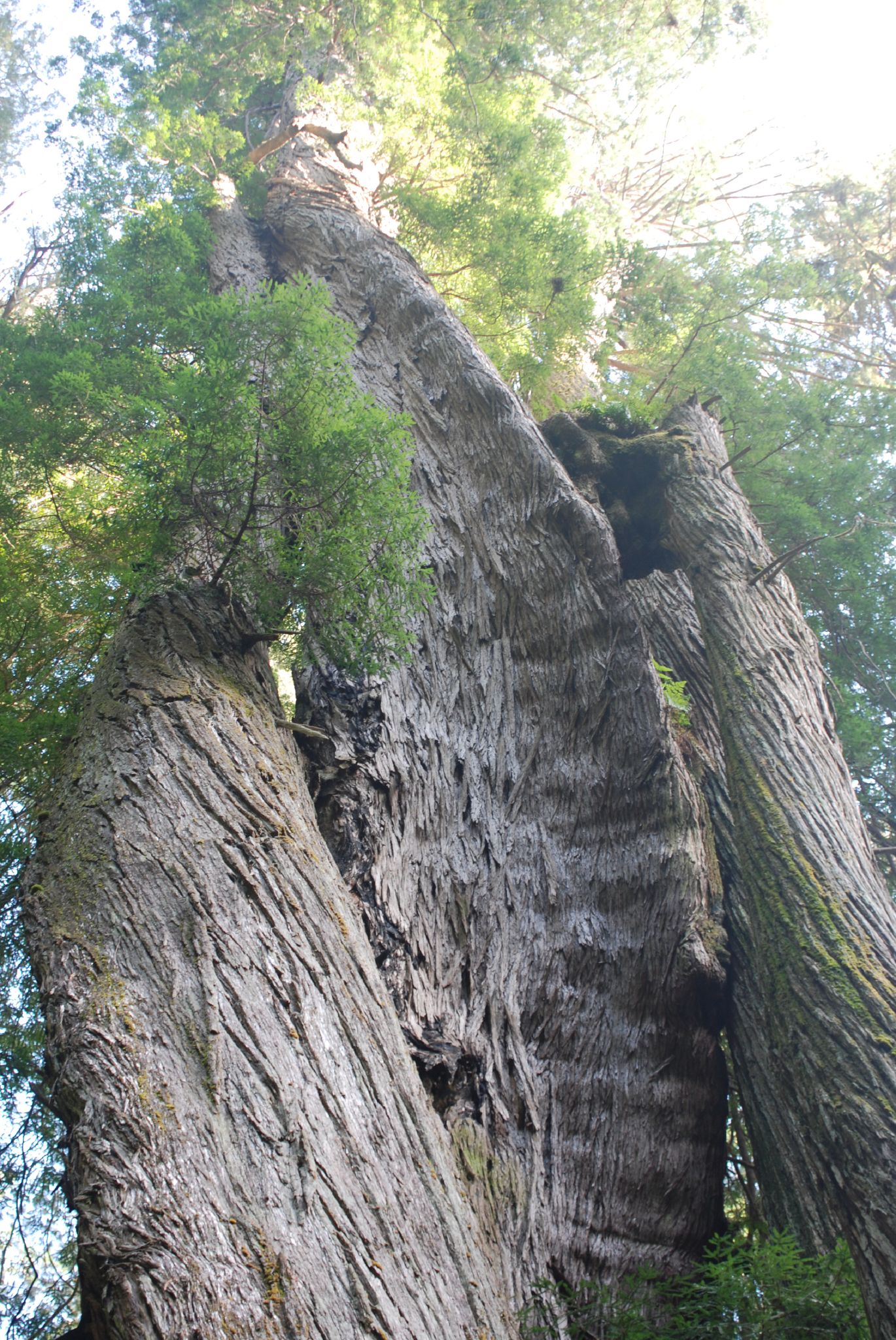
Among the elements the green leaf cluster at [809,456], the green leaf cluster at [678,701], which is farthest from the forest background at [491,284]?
the green leaf cluster at [678,701]

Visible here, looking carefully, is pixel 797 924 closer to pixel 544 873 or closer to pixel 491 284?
pixel 544 873

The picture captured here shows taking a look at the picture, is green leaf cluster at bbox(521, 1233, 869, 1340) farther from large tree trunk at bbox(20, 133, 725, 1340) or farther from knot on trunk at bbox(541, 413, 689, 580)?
knot on trunk at bbox(541, 413, 689, 580)

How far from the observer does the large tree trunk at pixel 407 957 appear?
2275 mm

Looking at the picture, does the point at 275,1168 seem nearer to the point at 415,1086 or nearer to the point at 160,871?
the point at 415,1086

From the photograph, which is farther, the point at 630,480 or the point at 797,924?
the point at 630,480

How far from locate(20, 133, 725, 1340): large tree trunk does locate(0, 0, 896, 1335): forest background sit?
0.72 metres

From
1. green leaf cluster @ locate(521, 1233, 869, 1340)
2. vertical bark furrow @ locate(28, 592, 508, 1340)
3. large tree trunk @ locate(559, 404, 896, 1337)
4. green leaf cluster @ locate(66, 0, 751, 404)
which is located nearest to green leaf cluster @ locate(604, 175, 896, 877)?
green leaf cluster @ locate(66, 0, 751, 404)

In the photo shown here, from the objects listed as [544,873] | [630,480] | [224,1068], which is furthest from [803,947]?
[630,480]

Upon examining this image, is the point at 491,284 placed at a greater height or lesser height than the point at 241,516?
greater

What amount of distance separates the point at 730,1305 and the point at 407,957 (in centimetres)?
161

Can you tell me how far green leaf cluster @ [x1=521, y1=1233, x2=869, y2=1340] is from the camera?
285 centimetres

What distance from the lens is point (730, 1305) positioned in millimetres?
2922

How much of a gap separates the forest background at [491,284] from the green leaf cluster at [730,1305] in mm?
2486

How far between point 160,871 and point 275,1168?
0.99 metres
